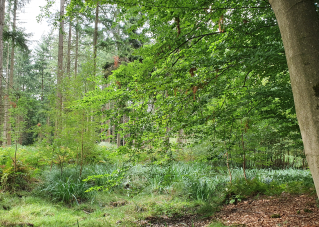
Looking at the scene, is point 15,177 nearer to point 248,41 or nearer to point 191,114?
point 191,114

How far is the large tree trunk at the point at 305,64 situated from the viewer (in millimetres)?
1167

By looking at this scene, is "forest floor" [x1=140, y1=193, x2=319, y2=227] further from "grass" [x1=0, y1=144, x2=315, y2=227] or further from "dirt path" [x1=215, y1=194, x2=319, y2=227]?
"grass" [x1=0, y1=144, x2=315, y2=227]

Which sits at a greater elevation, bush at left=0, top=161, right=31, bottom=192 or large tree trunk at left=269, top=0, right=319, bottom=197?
large tree trunk at left=269, top=0, right=319, bottom=197

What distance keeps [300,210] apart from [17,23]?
1820cm

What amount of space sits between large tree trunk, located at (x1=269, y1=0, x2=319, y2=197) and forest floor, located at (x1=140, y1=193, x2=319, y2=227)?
1.98 meters

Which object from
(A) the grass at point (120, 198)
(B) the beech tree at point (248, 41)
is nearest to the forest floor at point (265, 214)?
(A) the grass at point (120, 198)

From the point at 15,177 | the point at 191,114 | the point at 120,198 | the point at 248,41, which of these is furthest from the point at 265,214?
the point at 15,177

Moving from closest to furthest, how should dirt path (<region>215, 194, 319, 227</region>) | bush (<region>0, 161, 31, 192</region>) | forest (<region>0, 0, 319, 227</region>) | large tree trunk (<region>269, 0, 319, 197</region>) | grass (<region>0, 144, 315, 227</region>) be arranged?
large tree trunk (<region>269, 0, 319, 197</region>), forest (<region>0, 0, 319, 227</region>), dirt path (<region>215, 194, 319, 227</region>), grass (<region>0, 144, 315, 227</region>), bush (<region>0, 161, 31, 192</region>)

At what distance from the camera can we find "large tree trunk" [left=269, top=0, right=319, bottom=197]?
1.17 metres

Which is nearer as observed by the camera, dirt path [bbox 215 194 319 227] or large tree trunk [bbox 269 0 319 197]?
large tree trunk [bbox 269 0 319 197]

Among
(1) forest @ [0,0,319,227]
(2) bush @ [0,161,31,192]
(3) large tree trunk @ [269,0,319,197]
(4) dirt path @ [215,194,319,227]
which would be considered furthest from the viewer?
(2) bush @ [0,161,31,192]

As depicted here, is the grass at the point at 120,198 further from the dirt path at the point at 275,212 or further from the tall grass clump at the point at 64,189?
the dirt path at the point at 275,212

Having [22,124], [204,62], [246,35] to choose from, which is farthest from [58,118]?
[246,35]

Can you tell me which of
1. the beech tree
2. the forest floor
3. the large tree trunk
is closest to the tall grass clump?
the forest floor
